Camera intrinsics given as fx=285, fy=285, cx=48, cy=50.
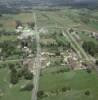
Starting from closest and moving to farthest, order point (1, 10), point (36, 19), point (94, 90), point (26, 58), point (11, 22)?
point (94, 90)
point (26, 58)
point (11, 22)
point (36, 19)
point (1, 10)

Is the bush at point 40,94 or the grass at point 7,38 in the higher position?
the bush at point 40,94

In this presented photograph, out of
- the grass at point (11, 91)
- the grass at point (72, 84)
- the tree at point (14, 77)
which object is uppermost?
the tree at point (14, 77)

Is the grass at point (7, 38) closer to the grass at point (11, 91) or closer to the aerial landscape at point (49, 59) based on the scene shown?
the aerial landscape at point (49, 59)

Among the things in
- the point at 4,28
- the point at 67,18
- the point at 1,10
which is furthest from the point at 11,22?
the point at 1,10

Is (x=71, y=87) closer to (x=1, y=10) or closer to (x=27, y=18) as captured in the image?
(x=27, y=18)

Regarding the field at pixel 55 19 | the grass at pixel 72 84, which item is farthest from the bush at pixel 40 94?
the field at pixel 55 19

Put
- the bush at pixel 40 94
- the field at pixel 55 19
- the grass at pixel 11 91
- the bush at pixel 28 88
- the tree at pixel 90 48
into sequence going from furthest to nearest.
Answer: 1. the field at pixel 55 19
2. the tree at pixel 90 48
3. the bush at pixel 28 88
4. the grass at pixel 11 91
5. the bush at pixel 40 94

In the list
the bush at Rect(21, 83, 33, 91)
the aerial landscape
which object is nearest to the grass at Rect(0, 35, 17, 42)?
the aerial landscape

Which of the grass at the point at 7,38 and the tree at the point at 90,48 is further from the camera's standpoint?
the grass at the point at 7,38
